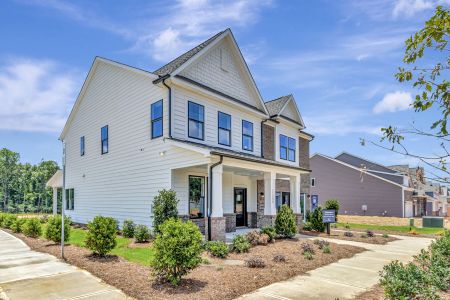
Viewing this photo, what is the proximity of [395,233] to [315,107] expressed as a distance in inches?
618

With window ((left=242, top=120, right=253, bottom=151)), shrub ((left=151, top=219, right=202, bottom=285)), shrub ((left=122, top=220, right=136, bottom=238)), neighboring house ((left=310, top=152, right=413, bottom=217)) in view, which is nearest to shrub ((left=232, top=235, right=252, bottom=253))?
shrub ((left=151, top=219, right=202, bottom=285))

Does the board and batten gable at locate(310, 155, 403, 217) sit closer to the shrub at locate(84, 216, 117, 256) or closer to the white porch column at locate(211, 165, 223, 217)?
the white porch column at locate(211, 165, 223, 217)

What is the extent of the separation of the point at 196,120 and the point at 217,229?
531 cm

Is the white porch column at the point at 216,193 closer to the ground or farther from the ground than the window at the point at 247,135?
closer to the ground

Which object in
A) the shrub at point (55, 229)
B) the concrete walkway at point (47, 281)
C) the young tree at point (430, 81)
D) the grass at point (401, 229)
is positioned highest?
the young tree at point (430, 81)

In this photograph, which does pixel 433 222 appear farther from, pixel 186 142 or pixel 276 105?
pixel 186 142

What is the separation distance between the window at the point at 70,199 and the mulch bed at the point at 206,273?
34.4 ft

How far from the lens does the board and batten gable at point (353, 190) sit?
34781 mm

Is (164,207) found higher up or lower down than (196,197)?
lower down

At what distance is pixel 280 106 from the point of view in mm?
21094

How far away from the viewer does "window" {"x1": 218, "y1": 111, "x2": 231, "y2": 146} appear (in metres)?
15.9

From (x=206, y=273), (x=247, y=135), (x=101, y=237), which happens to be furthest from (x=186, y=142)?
(x=206, y=273)

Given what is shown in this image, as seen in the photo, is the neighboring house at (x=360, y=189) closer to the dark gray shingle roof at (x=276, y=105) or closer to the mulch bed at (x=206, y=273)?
the dark gray shingle roof at (x=276, y=105)

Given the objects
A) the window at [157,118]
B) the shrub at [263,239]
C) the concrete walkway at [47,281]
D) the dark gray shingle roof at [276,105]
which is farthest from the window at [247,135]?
the concrete walkway at [47,281]
